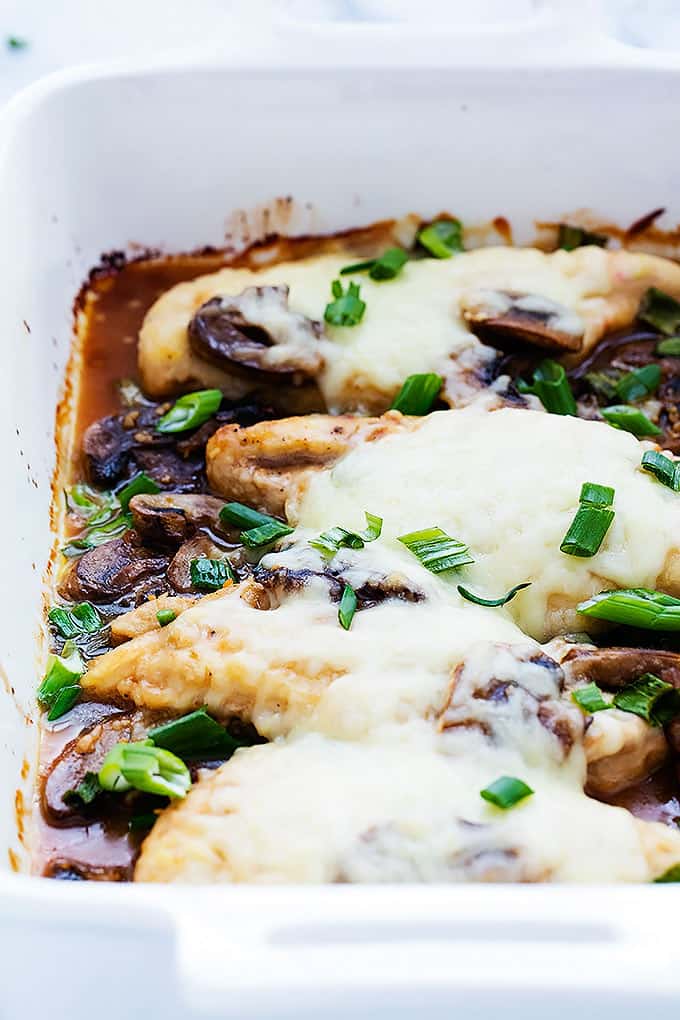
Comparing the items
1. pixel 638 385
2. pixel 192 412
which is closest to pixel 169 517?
pixel 192 412

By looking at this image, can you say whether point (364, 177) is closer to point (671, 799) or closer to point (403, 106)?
point (403, 106)

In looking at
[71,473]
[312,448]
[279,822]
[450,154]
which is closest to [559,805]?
[279,822]

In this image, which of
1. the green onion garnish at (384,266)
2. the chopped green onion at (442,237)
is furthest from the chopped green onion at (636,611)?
the chopped green onion at (442,237)

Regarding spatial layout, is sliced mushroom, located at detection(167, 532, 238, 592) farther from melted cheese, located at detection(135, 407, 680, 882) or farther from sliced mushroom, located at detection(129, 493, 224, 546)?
melted cheese, located at detection(135, 407, 680, 882)

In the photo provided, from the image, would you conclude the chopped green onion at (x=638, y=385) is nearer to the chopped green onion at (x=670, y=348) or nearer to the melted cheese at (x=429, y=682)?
the chopped green onion at (x=670, y=348)

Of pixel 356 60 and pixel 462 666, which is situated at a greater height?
pixel 356 60

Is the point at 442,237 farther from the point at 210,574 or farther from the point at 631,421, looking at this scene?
the point at 210,574
